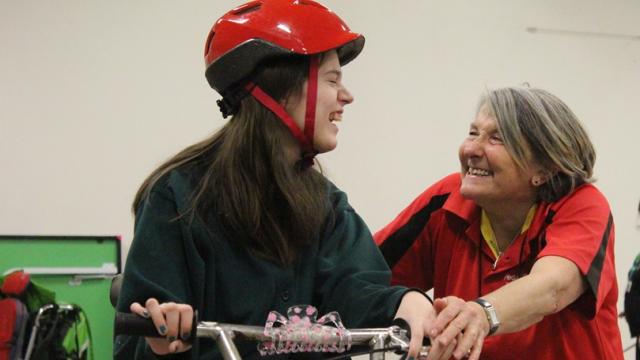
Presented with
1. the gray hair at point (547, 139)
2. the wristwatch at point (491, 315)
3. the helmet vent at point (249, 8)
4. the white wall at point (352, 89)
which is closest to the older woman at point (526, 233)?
the gray hair at point (547, 139)

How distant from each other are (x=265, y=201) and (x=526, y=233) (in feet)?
2.41

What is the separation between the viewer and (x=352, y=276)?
1.48m

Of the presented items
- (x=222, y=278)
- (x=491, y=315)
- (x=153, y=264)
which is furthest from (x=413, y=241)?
(x=153, y=264)

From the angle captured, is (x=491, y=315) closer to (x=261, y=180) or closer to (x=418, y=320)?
(x=418, y=320)

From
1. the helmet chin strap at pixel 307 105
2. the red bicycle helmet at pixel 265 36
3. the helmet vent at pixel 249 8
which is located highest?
the helmet vent at pixel 249 8

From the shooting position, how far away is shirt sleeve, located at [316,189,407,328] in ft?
4.58

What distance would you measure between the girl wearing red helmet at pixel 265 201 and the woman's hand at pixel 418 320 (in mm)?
11

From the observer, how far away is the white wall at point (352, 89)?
118 inches

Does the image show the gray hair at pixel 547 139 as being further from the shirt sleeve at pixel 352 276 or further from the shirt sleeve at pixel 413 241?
the shirt sleeve at pixel 352 276

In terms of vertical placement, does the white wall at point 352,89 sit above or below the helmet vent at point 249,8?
below

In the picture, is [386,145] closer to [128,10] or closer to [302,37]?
[128,10]

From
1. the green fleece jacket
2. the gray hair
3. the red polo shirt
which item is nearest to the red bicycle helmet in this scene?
the green fleece jacket

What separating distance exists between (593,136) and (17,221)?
9.27 feet

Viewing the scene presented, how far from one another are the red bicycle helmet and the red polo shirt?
25.0 inches
